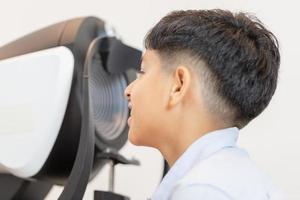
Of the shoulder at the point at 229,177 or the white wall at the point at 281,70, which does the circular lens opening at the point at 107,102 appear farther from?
the shoulder at the point at 229,177

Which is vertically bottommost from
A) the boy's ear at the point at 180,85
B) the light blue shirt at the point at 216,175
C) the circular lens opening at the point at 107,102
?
the circular lens opening at the point at 107,102

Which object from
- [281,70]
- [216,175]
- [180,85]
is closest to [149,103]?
[180,85]

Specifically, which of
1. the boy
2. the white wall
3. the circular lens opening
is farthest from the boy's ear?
the white wall

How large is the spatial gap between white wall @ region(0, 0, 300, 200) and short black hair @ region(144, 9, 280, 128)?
0.51 metres

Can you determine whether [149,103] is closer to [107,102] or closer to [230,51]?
[230,51]

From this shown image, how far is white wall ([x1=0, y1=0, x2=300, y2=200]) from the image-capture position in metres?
1.20

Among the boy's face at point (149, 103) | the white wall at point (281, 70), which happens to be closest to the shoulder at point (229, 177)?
the boy's face at point (149, 103)

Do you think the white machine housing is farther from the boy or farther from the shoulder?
the shoulder

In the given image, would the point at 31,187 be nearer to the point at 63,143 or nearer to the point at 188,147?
the point at 63,143

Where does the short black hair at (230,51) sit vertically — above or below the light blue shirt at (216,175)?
above

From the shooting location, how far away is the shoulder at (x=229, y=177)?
1.84 ft

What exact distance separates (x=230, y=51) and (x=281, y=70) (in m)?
0.58

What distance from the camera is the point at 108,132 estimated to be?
3.27ft

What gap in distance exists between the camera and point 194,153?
0.66 meters
